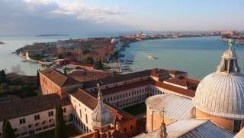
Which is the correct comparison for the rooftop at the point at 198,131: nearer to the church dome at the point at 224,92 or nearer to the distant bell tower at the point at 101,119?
the church dome at the point at 224,92

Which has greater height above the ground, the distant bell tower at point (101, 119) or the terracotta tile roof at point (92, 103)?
the distant bell tower at point (101, 119)

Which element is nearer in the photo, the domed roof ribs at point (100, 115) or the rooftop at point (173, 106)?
the domed roof ribs at point (100, 115)

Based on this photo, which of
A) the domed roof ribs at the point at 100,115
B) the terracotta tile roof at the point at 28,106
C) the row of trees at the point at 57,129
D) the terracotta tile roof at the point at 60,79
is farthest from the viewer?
the terracotta tile roof at the point at 60,79

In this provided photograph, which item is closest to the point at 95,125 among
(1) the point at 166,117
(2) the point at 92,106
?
(1) the point at 166,117

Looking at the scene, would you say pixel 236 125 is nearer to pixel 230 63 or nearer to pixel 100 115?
pixel 230 63

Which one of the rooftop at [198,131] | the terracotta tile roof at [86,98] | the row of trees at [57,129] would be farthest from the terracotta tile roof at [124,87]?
the rooftop at [198,131]

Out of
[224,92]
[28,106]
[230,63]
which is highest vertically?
[230,63]

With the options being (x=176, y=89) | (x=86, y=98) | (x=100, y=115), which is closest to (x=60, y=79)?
(x=86, y=98)
